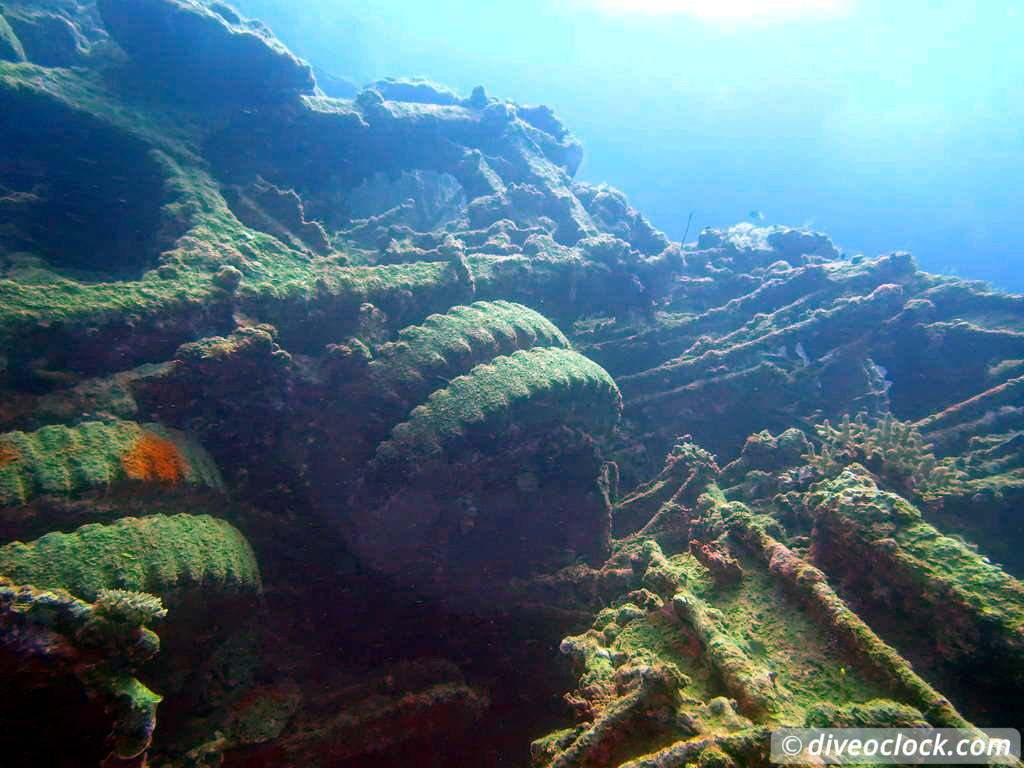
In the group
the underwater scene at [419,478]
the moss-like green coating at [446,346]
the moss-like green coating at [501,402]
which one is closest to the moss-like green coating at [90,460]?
the underwater scene at [419,478]

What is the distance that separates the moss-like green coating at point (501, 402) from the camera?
6.78 m

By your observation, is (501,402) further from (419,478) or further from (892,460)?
(892,460)

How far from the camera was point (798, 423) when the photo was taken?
10797 millimetres

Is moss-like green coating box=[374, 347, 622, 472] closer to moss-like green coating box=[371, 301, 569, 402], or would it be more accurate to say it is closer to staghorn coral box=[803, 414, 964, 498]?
moss-like green coating box=[371, 301, 569, 402]

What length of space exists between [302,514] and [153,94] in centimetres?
1251

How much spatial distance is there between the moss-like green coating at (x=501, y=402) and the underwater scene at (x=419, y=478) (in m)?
0.05

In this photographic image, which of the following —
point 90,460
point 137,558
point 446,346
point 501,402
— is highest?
point 446,346

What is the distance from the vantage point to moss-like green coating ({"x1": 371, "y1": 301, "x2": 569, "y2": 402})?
741cm

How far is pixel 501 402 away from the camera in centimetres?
704

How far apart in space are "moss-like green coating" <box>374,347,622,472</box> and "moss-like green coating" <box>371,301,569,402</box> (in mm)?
384

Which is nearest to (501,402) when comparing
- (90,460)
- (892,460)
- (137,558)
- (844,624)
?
(137,558)

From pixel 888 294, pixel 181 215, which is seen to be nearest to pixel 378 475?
pixel 181 215

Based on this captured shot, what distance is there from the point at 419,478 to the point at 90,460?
144 inches

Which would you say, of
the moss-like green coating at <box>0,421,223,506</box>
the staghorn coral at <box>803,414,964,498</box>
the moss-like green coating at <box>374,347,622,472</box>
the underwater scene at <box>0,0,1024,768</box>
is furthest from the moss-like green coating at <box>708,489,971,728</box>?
the moss-like green coating at <box>0,421,223,506</box>
